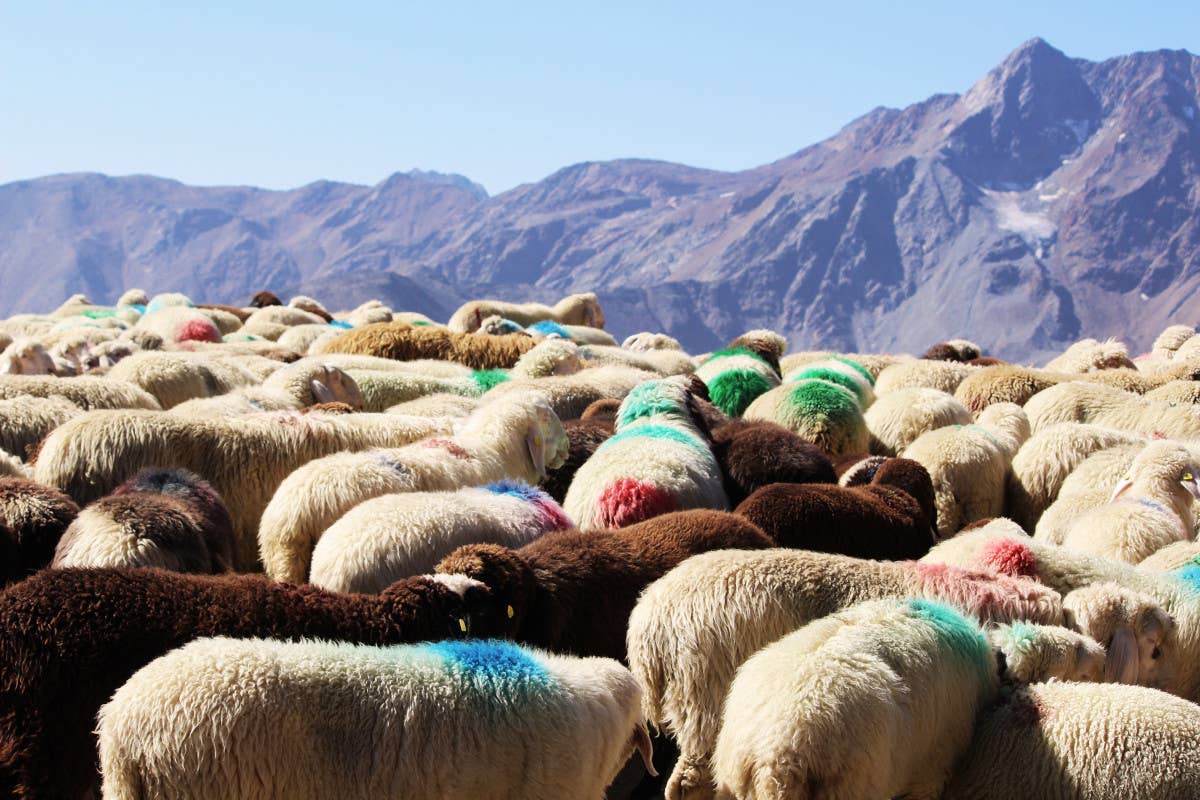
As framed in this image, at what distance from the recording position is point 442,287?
554 ft

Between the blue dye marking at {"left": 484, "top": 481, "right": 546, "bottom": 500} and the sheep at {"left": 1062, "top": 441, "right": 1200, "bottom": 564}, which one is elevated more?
the blue dye marking at {"left": 484, "top": 481, "right": 546, "bottom": 500}

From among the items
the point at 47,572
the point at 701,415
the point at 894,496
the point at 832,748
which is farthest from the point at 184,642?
the point at 701,415

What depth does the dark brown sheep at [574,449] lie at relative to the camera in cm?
788

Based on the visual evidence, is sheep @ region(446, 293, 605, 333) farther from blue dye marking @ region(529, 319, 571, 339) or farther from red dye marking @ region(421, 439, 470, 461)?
red dye marking @ region(421, 439, 470, 461)

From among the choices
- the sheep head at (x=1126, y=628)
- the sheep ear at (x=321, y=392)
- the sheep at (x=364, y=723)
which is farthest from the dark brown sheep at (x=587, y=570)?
the sheep ear at (x=321, y=392)

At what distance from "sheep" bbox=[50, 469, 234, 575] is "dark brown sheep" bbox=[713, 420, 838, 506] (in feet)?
10.0

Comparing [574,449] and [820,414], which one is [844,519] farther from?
[820,414]

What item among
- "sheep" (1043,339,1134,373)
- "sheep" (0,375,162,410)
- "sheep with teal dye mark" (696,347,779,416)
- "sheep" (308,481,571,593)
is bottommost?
"sheep" (1043,339,1134,373)

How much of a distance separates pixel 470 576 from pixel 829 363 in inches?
306

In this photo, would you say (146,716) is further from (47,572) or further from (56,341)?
(56,341)

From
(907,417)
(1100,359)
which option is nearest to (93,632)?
(907,417)

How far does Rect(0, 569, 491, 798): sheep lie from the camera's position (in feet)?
12.1

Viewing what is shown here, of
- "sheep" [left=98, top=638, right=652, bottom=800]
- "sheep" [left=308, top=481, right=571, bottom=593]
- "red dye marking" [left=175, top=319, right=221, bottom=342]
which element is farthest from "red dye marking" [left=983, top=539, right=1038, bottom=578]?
"red dye marking" [left=175, top=319, right=221, bottom=342]

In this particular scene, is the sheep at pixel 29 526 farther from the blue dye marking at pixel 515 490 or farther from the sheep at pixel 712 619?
the sheep at pixel 712 619
